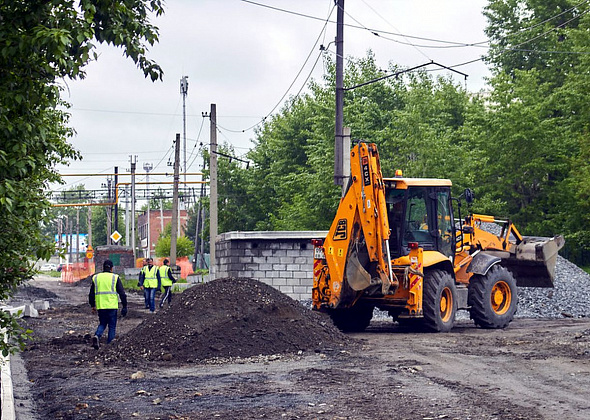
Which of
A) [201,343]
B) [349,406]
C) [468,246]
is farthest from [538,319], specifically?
[349,406]

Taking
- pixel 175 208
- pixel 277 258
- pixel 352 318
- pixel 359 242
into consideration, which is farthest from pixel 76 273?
pixel 359 242

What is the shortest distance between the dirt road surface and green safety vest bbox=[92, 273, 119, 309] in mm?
820

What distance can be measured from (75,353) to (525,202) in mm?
30647

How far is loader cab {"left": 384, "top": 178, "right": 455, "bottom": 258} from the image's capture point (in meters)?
17.7

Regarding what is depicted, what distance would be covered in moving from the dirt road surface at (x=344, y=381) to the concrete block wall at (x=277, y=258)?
24.0 ft

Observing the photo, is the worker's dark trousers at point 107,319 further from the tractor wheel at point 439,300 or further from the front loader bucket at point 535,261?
the front loader bucket at point 535,261

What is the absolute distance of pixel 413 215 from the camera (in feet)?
58.7

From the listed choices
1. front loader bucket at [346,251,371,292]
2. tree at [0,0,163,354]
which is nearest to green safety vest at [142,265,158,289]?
front loader bucket at [346,251,371,292]

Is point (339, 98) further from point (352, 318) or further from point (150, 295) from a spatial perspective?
point (150, 295)

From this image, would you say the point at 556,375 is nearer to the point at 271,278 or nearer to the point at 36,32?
the point at 36,32

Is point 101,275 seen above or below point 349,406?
above

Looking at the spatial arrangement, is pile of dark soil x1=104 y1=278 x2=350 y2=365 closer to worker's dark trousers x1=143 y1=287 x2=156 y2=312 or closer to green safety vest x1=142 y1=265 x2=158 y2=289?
green safety vest x1=142 y1=265 x2=158 y2=289

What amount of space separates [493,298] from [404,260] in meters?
3.24

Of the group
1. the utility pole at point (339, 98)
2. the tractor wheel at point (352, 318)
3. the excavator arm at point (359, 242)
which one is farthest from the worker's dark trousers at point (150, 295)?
the excavator arm at point (359, 242)
